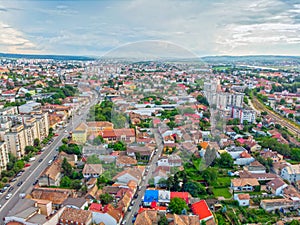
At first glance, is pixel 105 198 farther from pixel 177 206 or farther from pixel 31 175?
pixel 31 175

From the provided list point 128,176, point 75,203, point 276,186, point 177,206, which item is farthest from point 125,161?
point 276,186

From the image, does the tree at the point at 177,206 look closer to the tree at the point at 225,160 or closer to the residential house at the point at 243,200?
the residential house at the point at 243,200

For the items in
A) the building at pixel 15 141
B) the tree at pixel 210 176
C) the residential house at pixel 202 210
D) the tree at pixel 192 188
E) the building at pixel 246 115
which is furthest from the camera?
the building at pixel 246 115

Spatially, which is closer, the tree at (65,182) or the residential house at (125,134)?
the residential house at (125,134)

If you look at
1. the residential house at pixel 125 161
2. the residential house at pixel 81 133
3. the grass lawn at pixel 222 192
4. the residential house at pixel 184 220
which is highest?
the residential house at pixel 81 133

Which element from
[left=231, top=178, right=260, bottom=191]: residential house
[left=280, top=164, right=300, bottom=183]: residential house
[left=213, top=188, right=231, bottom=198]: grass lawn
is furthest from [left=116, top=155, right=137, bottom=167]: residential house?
[left=280, top=164, right=300, bottom=183]: residential house

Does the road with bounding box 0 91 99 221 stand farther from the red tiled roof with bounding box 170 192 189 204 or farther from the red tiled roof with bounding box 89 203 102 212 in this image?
the red tiled roof with bounding box 170 192 189 204

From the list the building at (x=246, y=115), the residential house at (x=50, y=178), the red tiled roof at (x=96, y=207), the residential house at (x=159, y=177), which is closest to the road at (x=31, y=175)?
the residential house at (x=50, y=178)
